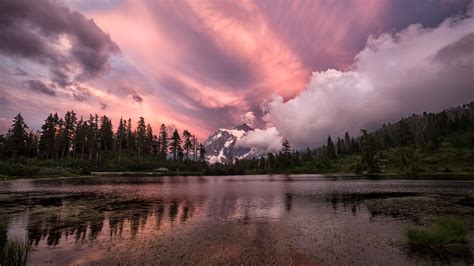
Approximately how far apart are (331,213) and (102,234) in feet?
79.9

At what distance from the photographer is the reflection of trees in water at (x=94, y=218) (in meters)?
23.7

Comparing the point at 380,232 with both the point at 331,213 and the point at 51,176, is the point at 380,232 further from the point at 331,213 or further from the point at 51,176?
the point at 51,176

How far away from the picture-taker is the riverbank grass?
17734mm

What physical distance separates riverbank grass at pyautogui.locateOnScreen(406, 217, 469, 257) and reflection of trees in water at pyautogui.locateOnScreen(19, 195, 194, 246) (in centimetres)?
2046

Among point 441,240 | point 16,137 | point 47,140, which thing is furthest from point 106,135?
point 441,240

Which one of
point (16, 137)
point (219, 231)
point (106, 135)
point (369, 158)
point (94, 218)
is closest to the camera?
point (219, 231)

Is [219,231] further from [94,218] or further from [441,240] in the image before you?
[441,240]

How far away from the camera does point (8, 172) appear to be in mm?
96812

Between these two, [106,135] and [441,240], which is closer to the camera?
[441,240]

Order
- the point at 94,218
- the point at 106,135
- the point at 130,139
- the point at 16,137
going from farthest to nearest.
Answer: the point at 130,139, the point at 106,135, the point at 16,137, the point at 94,218

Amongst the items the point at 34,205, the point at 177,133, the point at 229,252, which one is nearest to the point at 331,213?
the point at 229,252

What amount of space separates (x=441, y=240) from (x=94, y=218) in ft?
102

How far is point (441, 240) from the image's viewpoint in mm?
18688

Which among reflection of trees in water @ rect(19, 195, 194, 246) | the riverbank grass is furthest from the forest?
the riverbank grass
